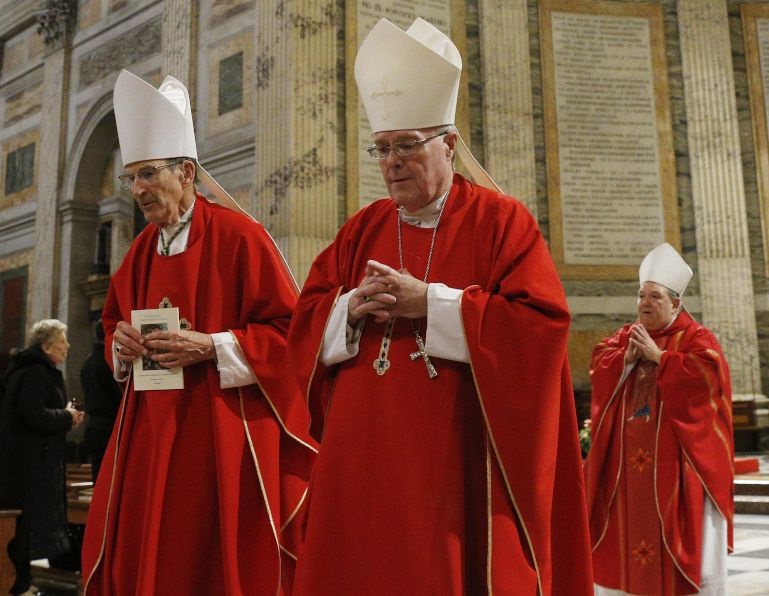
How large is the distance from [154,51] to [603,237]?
7376 mm

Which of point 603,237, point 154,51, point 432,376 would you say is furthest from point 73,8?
point 432,376

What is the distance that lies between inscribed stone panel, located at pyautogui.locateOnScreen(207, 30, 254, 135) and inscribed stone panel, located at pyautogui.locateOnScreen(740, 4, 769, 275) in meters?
6.96

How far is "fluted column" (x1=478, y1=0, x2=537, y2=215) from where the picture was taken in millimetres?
10859

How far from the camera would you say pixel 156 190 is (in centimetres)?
303

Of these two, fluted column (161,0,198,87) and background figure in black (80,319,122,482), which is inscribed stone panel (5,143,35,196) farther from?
background figure in black (80,319,122,482)

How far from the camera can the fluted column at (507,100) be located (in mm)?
10859

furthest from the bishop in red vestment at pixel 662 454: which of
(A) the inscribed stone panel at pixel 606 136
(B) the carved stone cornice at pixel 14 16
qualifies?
(B) the carved stone cornice at pixel 14 16

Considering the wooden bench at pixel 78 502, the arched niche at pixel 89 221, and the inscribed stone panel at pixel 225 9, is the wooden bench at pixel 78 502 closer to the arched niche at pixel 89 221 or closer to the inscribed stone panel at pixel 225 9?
the inscribed stone panel at pixel 225 9

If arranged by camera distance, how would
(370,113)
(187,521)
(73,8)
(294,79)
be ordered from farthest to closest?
(73,8) → (294,79) → (187,521) → (370,113)

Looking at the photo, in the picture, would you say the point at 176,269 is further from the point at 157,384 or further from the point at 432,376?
the point at 432,376

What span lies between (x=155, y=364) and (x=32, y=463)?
9.01 feet

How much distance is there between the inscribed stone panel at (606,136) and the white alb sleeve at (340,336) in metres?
8.94

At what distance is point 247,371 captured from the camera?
2.86 m

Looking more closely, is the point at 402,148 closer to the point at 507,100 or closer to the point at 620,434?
the point at 620,434
